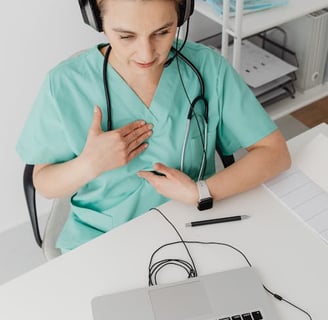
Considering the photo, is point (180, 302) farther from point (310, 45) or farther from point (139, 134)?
point (310, 45)

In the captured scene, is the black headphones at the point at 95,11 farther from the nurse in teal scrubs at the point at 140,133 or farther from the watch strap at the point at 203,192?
the watch strap at the point at 203,192

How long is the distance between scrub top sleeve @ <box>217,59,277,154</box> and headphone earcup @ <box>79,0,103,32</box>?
1.05 ft

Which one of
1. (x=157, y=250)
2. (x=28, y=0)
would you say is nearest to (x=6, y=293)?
(x=157, y=250)

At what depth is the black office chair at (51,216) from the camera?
1261mm

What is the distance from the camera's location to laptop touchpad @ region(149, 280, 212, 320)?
2.79 feet

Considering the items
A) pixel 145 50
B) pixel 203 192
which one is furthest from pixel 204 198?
pixel 145 50

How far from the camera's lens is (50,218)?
1.34m

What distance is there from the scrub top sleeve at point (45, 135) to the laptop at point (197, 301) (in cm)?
38

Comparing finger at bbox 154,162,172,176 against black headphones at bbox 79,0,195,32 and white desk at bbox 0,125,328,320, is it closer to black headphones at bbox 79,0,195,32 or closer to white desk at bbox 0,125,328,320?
white desk at bbox 0,125,328,320

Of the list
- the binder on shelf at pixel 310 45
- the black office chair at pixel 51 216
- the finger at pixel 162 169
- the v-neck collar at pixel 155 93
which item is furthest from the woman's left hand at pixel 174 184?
the binder on shelf at pixel 310 45

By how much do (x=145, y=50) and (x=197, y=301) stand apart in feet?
1.58

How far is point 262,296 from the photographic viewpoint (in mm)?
877

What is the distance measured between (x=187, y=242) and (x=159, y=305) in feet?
0.54

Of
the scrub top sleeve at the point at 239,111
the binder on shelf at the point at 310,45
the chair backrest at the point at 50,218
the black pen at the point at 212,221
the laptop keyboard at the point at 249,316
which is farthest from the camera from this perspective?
the binder on shelf at the point at 310,45
